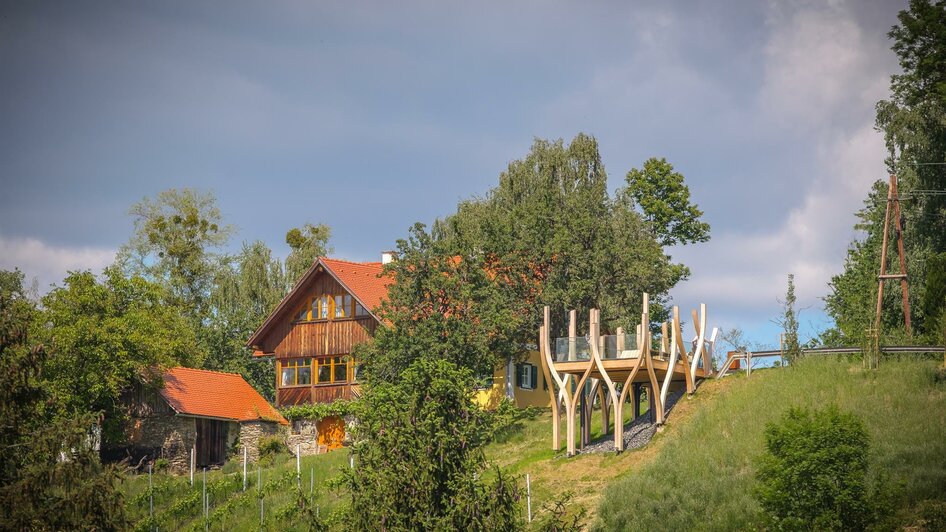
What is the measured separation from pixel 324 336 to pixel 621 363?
20.0m

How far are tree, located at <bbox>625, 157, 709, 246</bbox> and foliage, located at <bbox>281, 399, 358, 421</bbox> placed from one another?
19310 mm

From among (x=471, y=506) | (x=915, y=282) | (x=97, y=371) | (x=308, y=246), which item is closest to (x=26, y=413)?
(x=471, y=506)

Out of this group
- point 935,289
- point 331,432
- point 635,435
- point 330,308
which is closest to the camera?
point 635,435

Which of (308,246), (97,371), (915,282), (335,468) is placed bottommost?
(335,468)

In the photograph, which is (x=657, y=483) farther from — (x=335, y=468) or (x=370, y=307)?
(x=370, y=307)

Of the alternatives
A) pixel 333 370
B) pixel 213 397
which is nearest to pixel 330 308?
pixel 333 370

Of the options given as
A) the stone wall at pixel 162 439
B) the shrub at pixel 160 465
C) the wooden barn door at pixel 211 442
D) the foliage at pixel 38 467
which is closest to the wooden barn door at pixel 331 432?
the wooden barn door at pixel 211 442

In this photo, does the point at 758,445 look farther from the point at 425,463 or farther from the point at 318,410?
the point at 318,410

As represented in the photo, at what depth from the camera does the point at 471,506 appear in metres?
20.6

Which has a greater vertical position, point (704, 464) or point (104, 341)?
point (104, 341)

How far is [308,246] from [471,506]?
5529 centimetres

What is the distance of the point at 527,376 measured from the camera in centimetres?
5597

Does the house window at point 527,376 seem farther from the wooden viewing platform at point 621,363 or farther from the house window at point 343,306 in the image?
the wooden viewing platform at point 621,363

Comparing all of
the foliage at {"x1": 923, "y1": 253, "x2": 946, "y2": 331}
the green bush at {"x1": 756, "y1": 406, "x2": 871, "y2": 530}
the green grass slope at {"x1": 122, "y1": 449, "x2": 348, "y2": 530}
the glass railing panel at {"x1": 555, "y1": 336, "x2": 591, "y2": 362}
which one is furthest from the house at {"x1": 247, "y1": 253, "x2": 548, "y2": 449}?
the green bush at {"x1": 756, "y1": 406, "x2": 871, "y2": 530}
